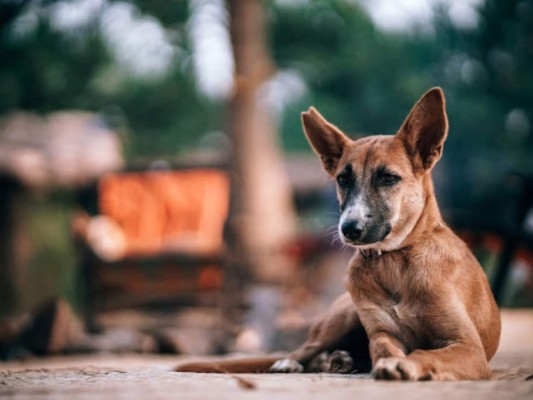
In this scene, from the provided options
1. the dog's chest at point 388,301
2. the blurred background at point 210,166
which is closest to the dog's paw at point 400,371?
the dog's chest at point 388,301

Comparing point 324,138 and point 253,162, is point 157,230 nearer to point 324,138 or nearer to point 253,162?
point 253,162

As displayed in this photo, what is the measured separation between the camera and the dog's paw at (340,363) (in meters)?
5.00

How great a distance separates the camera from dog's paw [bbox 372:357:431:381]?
12.8 feet

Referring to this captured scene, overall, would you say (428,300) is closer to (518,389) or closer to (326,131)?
(518,389)

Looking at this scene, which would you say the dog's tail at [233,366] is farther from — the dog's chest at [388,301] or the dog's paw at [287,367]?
the dog's chest at [388,301]

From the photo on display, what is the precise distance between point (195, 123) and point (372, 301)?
18.9 m

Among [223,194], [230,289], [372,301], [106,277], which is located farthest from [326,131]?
[223,194]

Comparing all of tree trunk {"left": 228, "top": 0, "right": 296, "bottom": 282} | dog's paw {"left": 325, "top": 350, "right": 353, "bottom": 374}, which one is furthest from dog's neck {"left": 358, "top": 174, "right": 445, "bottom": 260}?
tree trunk {"left": 228, "top": 0, "right": 296, "bottom": 282}

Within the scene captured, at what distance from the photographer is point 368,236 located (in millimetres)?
4637

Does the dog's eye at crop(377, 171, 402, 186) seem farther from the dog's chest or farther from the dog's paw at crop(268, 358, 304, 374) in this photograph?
the dog's paw at crop(268, 358, 304, 374)

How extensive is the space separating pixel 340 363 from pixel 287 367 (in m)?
0.35

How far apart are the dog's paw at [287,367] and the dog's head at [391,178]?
0.97 metres

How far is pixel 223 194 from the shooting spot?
1684 cm

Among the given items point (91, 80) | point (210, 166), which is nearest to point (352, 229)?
point (210, 166)
